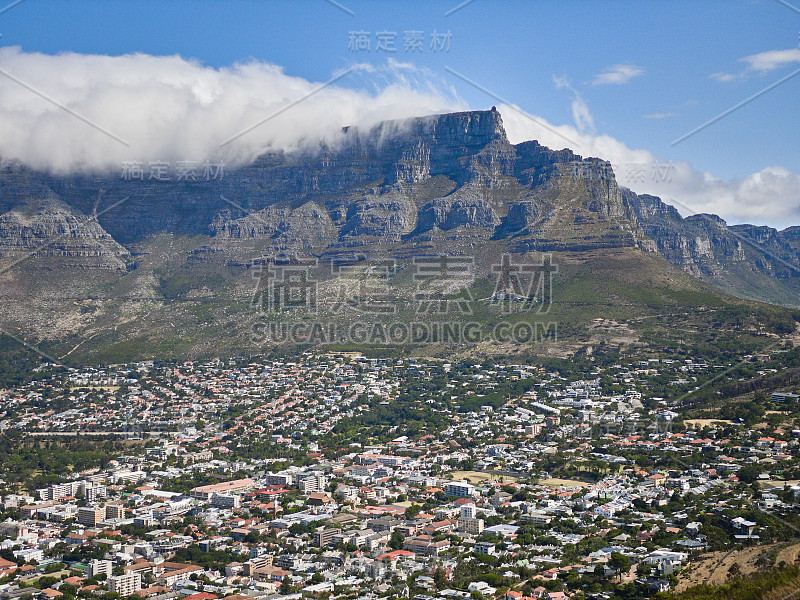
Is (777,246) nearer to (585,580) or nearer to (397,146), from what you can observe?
(397,146)

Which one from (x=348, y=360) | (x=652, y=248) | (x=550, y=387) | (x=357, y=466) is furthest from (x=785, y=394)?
(x=652, y=248)

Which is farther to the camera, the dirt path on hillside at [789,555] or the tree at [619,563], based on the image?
the tree at [619,563]

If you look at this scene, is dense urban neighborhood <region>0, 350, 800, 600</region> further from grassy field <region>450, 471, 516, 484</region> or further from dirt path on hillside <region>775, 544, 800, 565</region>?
dirt path on hillside <region>775, 544, 800, 565</region>

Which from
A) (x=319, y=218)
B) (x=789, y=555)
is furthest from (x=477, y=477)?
(x=319, y=218)

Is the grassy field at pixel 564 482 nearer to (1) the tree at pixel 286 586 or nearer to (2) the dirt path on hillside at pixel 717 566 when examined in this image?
(2) the dirt path on hillside at pixel 717 566

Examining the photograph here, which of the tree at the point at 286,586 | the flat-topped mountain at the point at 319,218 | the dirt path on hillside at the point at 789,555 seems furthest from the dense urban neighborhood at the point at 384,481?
the flat-topped mountain at the point at 319,218

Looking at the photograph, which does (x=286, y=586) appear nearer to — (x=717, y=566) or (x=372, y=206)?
(x=717, y=566)
